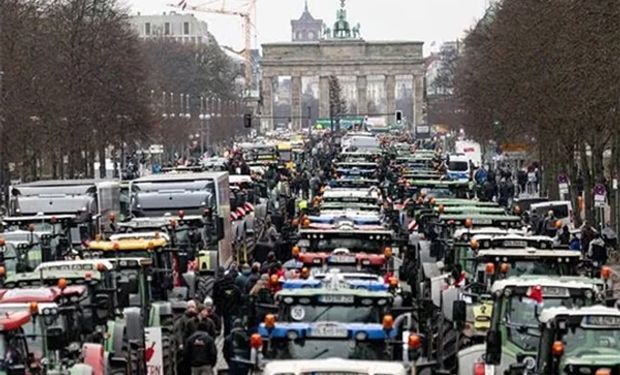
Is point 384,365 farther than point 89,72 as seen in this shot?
No

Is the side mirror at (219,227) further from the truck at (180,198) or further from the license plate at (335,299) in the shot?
the license plate at (335,299)

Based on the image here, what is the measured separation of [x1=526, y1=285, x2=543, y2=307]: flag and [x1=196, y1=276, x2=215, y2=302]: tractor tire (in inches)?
451

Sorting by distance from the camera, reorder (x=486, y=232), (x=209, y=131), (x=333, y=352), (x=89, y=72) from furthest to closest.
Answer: (x=209, y=131), (x=89, y=72), (x=486, y=232), (x=333, y=352)

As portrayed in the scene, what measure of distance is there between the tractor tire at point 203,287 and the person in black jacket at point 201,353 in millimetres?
6789

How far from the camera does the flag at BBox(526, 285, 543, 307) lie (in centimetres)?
1811

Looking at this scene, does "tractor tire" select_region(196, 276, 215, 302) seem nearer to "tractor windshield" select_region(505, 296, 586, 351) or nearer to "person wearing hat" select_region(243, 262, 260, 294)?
"person wearing hat" select_region(243, 262, 260, 294)

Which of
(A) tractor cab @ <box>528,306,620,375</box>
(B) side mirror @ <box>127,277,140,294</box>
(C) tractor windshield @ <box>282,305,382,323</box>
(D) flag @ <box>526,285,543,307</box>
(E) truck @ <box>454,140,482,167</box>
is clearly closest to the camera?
(A) tractor cab @ <box>528,306,620,375</box>

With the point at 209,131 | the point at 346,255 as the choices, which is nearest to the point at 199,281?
the point at 346,255

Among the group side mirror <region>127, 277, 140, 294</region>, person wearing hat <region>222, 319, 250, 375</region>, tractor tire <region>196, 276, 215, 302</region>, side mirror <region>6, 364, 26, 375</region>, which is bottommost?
tractor tire <region>196, 276, 215, 302</region>

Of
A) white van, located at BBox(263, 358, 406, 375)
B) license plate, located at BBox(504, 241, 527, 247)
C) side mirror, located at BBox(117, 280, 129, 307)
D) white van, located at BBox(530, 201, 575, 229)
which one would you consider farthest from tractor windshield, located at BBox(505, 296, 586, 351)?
white van, located at BBox(530, 201, 575, 229)

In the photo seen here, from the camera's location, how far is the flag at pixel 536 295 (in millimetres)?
18109

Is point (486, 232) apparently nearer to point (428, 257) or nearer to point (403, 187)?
point (428, 257)

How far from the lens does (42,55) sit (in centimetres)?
6962

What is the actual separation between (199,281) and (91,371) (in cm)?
1294
